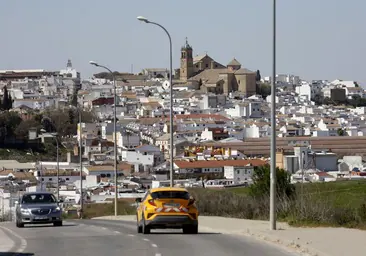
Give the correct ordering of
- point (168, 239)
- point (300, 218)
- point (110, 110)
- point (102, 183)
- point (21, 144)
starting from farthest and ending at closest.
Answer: point (110, 110) < point (21, 144) < point (102, 183) < point (300, 218) < point (168, 239)

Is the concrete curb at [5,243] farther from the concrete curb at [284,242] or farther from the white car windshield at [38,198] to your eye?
the concrete curb at [284,242]

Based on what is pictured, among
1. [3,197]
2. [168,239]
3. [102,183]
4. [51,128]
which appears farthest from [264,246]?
[51,128]

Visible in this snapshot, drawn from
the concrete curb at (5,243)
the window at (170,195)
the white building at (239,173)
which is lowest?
the white building at (239,173)

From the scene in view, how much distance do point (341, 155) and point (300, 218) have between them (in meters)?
109

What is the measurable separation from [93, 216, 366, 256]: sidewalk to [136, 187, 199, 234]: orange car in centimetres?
137

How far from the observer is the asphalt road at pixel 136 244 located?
2085cm

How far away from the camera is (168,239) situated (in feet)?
80.2

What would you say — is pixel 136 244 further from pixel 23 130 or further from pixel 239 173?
pixel 23 130

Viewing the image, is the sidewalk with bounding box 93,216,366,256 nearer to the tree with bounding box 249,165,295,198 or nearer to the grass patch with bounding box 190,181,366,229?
the grass patch with bounding box 190,181,366,229

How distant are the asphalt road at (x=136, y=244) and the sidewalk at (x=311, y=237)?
0.39 meters

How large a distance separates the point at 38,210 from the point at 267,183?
15250 millimetres

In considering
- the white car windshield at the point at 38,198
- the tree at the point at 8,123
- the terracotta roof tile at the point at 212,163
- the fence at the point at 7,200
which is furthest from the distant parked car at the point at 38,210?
the tree at the point at 8,123

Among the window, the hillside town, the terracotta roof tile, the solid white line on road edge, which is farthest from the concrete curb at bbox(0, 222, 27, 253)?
the terracotta roof tile

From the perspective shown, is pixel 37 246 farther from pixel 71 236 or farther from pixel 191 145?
pixel 191 145
